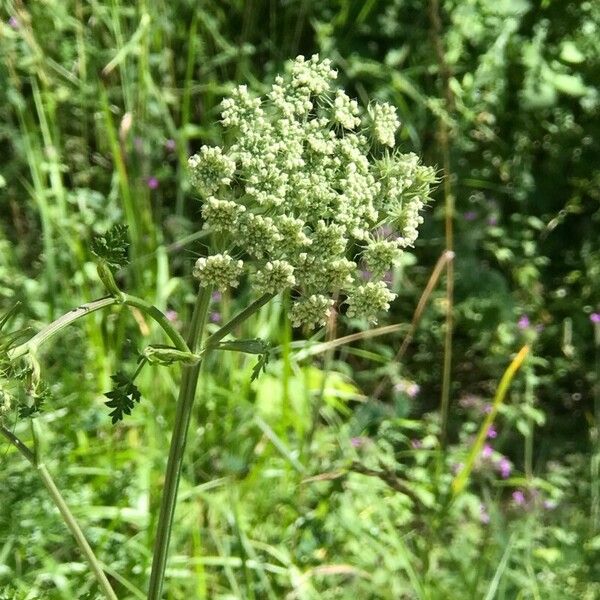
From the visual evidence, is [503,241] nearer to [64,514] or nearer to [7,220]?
[7,220]

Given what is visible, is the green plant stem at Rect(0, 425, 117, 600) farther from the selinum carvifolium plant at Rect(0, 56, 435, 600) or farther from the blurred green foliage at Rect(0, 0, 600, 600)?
the blurred green foliage at Rect(0, 0, 600, 600)

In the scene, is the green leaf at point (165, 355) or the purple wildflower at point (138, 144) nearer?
the green leaf at point (165, 355)

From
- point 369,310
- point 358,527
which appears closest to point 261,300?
point 369,310

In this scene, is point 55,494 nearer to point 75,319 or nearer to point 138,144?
point 75,319

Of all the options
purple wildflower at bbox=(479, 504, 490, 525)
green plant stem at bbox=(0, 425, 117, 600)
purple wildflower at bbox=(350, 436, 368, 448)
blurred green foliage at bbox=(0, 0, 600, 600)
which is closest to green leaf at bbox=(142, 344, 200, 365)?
green plant stem at bbox=(0, 425, 117, 600)

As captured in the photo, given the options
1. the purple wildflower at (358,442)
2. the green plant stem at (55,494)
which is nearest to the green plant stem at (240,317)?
the green plant stem at (55,494)

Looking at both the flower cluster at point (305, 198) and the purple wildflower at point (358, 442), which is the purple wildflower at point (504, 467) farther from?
the flower cluster at point (305, 198)

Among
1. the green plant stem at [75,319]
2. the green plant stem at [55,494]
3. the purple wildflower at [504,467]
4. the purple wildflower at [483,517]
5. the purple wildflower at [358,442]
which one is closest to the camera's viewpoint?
the green plant stem at [75,319]
